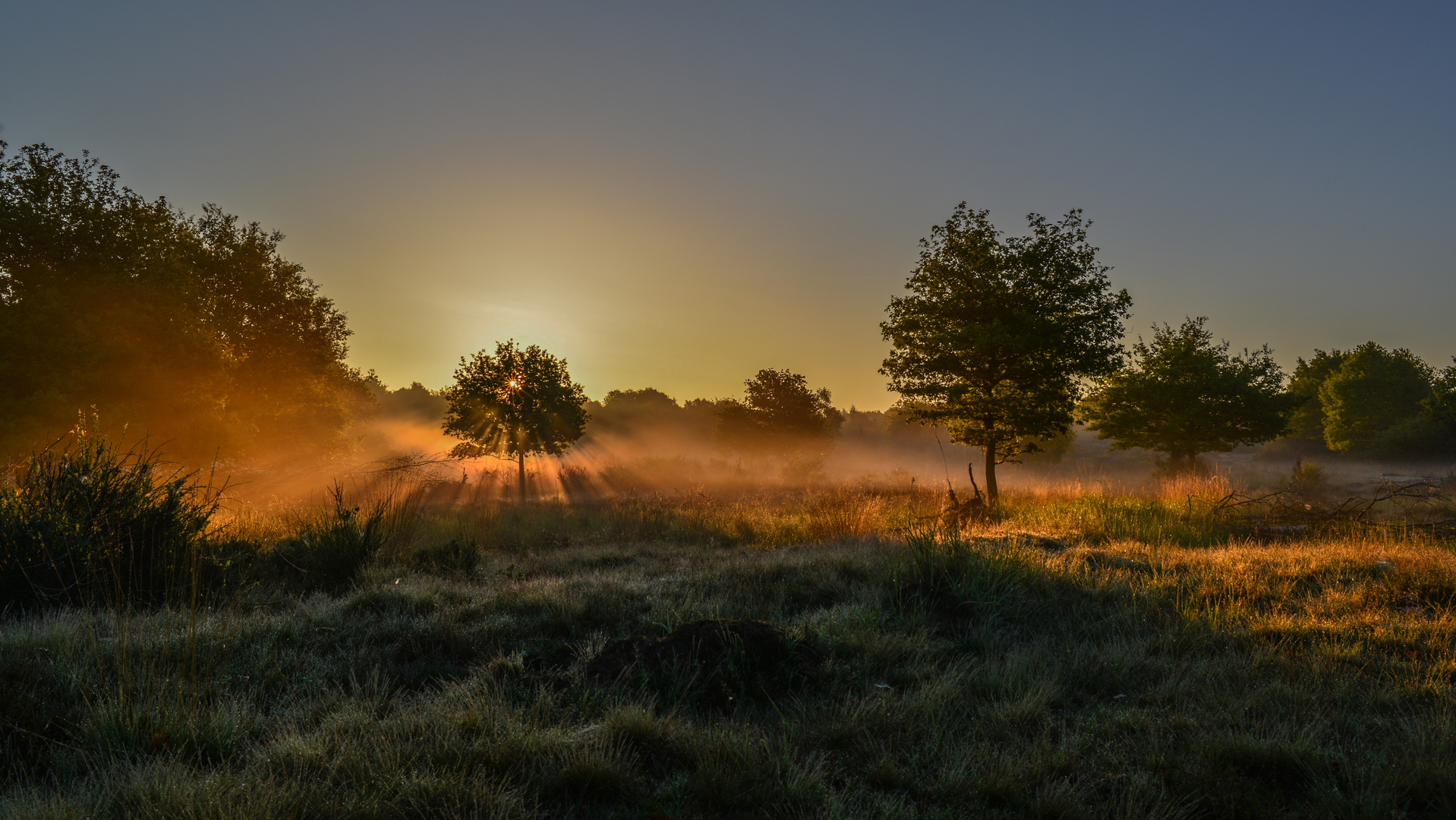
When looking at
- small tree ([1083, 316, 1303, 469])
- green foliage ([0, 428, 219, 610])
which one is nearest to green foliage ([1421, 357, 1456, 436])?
A: small tree ([1083, 316, 1303, 469])

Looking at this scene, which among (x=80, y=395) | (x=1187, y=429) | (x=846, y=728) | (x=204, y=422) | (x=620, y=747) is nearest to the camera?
(x=620, y=747)

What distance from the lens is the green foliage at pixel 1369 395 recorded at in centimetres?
4525

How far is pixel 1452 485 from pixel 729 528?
1046 inches

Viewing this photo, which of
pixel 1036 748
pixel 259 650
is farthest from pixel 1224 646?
pixel 259 650

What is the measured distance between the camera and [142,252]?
23703 millimetres

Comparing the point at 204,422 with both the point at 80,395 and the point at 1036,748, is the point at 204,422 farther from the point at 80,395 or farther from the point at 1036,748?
the point at 1036,748

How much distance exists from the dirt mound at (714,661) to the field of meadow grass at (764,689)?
0.02m

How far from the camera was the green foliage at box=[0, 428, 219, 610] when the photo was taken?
6234 millimetres

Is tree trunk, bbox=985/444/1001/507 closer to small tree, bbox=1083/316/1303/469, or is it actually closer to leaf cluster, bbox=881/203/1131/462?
leaf cluster, bbox=881/203/1131/462

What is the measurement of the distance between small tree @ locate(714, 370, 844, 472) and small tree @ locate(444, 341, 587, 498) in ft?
52.5

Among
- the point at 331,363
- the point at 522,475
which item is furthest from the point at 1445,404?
the point at 331,363

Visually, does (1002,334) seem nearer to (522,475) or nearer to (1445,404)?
(522,475)

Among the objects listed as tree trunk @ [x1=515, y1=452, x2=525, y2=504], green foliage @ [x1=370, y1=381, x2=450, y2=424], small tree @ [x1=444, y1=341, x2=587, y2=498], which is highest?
green foliage @ [x1=370, y1=381, x2=450, y2=424]

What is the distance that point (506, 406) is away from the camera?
26875 millimetres
